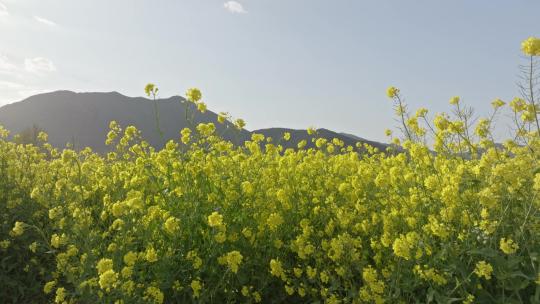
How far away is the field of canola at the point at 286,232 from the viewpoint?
9.57 ft

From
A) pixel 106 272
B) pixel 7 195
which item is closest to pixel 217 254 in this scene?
pixel 106 272

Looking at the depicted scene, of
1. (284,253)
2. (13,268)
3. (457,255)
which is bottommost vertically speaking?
(13,268)

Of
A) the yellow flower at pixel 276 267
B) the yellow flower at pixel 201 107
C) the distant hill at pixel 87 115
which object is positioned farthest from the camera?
the distant hill at pixel 87 115

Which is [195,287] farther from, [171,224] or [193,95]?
[193,95]

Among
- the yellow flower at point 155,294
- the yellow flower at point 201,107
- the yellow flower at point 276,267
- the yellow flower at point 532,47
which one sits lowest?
the yellow flower at point 155,294

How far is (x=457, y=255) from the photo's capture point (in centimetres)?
292

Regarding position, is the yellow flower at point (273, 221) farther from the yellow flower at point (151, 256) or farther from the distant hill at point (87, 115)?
the distant hill at point (87, 115)

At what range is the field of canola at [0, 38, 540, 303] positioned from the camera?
2.92 metres

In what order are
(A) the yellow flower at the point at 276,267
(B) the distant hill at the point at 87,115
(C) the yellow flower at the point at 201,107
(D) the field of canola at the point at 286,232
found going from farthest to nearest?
(B) the distant hill at the point at 87,115 → (C) the yellow flower at the point at 201,107 → (A) the yellow flower at the point at 276,267 → (D) the field of canola at the point at 286,232

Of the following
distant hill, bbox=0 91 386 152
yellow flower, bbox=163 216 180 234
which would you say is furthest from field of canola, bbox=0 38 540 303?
distant hill, bbox=0 91 386 152

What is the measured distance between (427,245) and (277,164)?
2.42 metres

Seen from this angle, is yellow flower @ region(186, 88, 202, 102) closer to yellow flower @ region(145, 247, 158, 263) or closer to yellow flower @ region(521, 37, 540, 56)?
yellow flower @ region(145, 247, 158, 263)

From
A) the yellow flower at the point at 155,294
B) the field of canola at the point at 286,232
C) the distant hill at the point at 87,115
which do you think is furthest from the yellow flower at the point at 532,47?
the distant hill at the point at 87,115

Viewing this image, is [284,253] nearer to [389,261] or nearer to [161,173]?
[389,261]
